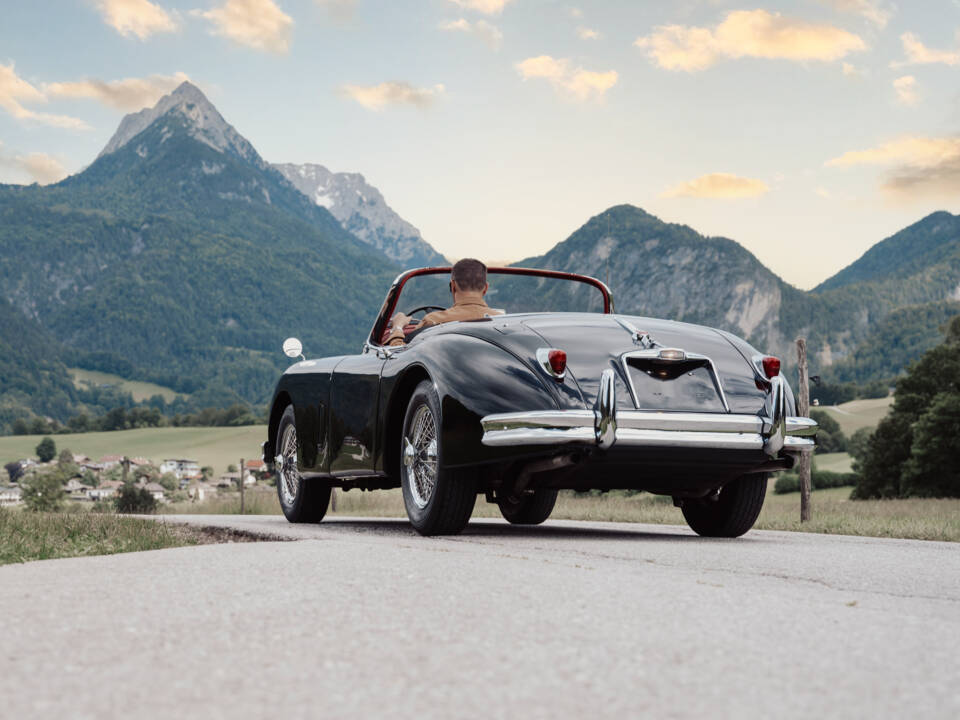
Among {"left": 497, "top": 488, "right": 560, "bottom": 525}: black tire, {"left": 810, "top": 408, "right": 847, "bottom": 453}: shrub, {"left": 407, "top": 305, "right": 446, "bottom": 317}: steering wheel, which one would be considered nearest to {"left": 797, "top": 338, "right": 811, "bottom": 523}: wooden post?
{"left": 497, "top": 488, "right": 560, "bottom": 525}: black tire

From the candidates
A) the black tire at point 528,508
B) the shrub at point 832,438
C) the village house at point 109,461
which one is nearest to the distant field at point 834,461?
the shrub at point 832,438

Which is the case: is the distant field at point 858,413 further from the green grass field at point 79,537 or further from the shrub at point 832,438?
A: the green grass field at point 79,537

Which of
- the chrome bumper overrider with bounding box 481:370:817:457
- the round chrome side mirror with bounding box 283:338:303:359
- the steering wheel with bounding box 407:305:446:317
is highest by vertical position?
the steering wheel with bounding box 407:305:446:317

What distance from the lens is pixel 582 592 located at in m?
4.10

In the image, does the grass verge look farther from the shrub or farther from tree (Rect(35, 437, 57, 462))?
tree (Rect(35, 437, 57, 462))

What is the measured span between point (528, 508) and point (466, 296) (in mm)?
2365

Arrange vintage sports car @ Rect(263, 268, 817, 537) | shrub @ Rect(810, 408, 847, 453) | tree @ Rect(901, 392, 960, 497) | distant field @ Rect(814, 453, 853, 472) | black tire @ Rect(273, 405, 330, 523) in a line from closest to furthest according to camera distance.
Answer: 1. vintage sports car @ Rect(263, 268, 817, 537)
2. black tire @ Rect(273, 405, 330, 523)
3. tree @ Rect(901, 392, 960, 497)
4. distant field @ Rect(814, 453, 853, 472)
5. shrub @ Rect(810, 408, 847, 453)

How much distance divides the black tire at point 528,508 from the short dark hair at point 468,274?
6.76 ft

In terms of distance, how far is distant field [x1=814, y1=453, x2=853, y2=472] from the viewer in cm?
7572

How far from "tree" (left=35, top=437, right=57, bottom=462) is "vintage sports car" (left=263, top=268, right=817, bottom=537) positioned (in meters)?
128

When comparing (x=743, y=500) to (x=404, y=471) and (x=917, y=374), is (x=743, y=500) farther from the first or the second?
(x=917, y=374)

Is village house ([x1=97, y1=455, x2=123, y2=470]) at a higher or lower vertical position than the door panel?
lower

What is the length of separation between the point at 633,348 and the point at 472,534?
1687mm

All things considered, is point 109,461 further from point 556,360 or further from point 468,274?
point 556,360
